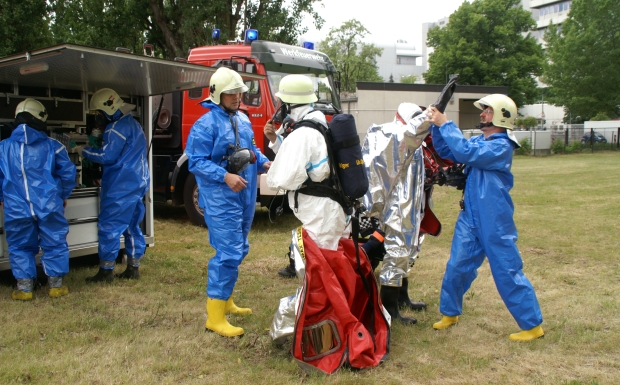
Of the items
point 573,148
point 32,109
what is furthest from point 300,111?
point 573,148

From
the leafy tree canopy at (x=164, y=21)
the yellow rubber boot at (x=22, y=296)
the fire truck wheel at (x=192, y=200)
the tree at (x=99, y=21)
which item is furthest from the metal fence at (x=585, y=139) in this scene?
the yellow rubber boot at (x=22, y=296)

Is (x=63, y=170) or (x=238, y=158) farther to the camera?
(x=63, y=170)

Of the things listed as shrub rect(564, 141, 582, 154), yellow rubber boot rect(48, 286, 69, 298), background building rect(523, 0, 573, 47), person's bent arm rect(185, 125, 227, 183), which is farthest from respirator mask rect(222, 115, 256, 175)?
background building rect(523, 0, 573, 47)

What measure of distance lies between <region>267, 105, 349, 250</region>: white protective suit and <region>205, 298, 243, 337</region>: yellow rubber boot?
1.07 metres

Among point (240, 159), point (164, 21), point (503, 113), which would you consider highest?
point (164, 21)

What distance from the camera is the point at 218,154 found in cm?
427

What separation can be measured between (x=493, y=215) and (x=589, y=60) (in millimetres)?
34448

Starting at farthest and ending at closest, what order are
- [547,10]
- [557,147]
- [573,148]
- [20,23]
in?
[547,10] < [573,148] < [557,147] < [20,23]

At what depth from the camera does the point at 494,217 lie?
13.0 feet

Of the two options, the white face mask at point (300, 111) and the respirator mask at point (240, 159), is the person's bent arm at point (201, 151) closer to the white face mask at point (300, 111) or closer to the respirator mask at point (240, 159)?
the respirator mask at point (240, 159)

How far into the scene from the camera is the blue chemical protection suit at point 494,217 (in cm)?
397

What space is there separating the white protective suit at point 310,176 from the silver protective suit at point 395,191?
0.79 meters

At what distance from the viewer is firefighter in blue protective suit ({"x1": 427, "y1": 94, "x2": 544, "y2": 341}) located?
3973mm

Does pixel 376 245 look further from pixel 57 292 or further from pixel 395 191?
pixel 57 292
